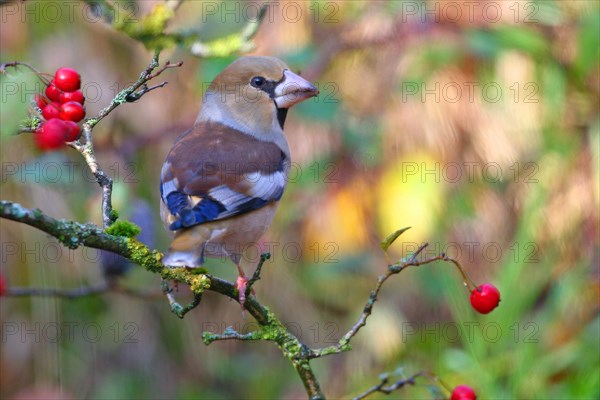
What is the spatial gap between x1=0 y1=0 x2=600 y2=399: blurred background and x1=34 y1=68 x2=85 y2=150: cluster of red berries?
7.38 ft

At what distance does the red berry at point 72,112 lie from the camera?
181cm

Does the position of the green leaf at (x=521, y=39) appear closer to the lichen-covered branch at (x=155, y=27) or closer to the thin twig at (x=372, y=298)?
the lichen-covered branch at (x=155, y=27)

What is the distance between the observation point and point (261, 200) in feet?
8.39

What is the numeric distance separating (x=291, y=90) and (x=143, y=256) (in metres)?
1.32

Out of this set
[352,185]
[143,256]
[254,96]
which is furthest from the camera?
[352,185]

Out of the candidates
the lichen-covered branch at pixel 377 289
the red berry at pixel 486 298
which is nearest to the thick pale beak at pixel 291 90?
the red berry at pixel 486 298

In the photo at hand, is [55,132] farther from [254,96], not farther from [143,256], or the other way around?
[254,96]

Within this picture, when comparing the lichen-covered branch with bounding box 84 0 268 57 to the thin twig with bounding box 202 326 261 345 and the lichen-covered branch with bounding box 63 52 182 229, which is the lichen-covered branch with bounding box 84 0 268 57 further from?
the thin twig with bounding box 202 326 261 345

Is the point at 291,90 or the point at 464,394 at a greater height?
the point at 291,90

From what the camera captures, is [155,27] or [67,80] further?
[155,27]

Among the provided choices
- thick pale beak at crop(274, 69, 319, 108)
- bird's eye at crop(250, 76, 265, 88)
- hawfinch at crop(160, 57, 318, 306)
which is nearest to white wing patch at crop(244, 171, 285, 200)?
hawfinch at crop(160, 57, 318, 306)

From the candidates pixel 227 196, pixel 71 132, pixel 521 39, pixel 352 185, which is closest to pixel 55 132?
pixel 71 132

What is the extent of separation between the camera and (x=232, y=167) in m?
2.63

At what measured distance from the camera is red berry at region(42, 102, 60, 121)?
1836 millimetres
